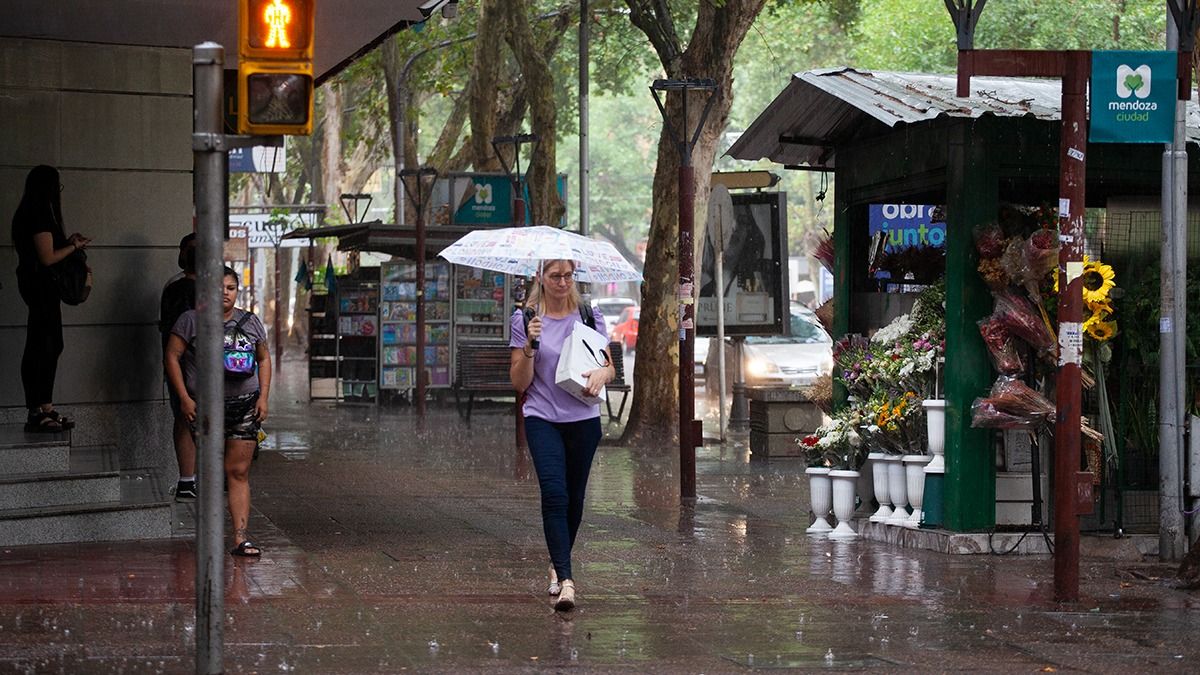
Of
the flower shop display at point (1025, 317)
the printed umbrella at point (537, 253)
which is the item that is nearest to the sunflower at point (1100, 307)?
the flower shop display at point (1025, 317)

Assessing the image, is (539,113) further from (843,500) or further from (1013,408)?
(1013,408)

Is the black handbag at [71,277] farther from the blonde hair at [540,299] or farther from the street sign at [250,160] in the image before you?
the street sign at [250,160]

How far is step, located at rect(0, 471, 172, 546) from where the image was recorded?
Result: 1107cm

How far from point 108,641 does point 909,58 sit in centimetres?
3859

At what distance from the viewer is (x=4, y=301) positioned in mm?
14055

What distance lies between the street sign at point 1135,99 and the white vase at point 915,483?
8.63 ft

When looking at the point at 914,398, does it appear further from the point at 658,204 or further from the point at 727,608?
the point at 658,204

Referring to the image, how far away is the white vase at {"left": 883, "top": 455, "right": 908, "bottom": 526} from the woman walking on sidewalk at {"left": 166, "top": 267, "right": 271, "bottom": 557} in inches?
167

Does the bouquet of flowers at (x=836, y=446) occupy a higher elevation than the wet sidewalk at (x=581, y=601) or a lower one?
higher

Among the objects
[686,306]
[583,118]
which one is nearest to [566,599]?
[686,306]

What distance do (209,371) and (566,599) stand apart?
8.95 feet

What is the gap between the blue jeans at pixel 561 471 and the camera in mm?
9266

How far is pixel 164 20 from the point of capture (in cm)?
1369

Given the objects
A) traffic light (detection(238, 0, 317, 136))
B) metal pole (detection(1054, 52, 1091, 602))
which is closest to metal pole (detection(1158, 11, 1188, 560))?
metal pole (detection(1054, 52, 1091, 602))
